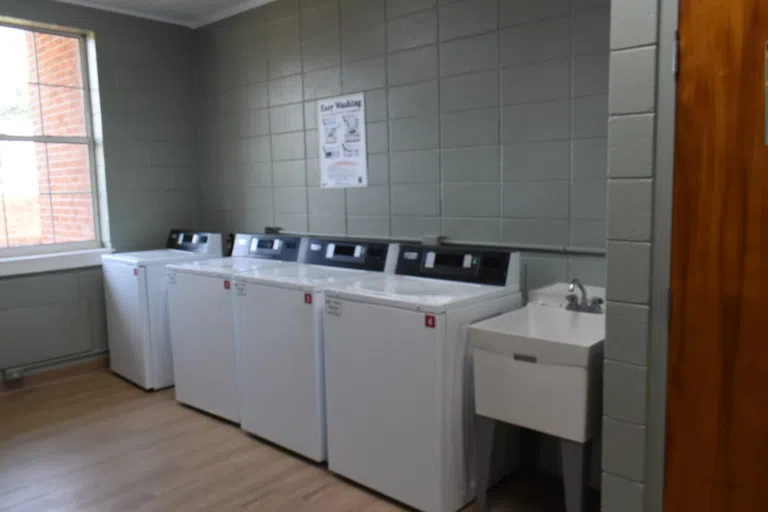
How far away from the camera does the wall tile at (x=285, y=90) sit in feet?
12.7

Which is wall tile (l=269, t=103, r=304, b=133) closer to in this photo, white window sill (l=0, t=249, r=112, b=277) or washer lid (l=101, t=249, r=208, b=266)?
washer lid (l=101, t=249, r=208, b=266)

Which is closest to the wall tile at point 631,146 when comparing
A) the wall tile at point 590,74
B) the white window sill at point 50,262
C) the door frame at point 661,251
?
the door frame at point 661,251

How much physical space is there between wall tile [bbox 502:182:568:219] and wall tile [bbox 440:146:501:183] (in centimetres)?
12

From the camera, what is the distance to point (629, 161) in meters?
1.59

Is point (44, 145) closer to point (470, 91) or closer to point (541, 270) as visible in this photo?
point (470, 91)

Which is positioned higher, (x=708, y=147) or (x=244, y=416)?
(x=708, y=147)

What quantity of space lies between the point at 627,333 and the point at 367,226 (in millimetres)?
2100

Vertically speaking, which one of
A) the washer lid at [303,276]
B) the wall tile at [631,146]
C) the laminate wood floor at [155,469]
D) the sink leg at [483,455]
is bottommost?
the laminate wood floor at [155,469]

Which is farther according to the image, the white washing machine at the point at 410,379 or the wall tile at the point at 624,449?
the white washing machine at the point at 410,379

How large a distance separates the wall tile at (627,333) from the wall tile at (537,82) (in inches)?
51.5

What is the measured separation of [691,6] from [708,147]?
1.20ft

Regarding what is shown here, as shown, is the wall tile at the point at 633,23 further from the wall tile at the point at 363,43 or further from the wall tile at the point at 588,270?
the wall tile at the point at 363,43

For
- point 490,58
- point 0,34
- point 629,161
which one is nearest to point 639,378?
point 629,161

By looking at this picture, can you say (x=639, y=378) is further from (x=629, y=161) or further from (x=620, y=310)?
(x=629, y=161)
